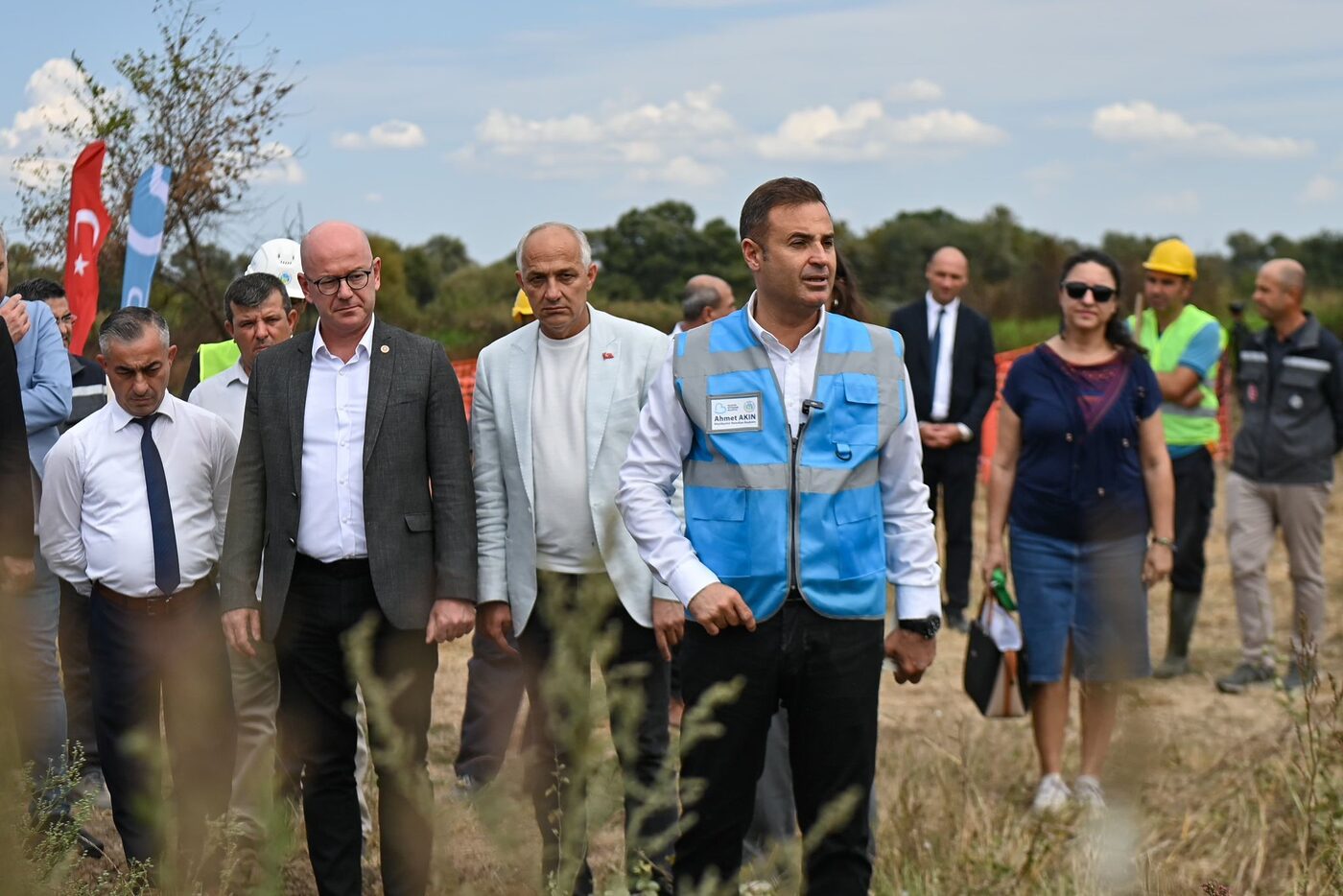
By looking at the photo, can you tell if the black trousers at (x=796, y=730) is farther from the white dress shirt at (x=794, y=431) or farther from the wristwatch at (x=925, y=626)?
the white dress shirt at (x=794, y=431)

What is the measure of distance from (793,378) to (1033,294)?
2272 centimetres

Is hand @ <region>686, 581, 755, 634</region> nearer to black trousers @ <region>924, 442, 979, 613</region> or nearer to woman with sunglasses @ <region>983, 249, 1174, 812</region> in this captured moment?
woman with sunglasses @ <region>983, 249, 1174, 812</region>

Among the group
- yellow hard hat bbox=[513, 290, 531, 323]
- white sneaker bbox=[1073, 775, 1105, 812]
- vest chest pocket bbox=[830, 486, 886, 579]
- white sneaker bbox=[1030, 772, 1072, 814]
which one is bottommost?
white sneaker bbox=[1030, 772, 1072, 814]

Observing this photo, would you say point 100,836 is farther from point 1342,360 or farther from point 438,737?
point 1342,360

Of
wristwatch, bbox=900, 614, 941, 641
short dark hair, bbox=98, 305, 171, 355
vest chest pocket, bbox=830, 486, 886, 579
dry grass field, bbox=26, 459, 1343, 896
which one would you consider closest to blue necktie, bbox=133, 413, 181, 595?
short dark hair, bbox=98, 305, 171, 355

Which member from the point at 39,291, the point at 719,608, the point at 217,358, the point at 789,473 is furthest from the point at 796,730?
the point at 39,291

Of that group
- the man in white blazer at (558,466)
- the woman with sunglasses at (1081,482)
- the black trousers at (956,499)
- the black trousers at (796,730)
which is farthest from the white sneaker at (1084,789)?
the black trousers at (956,499)

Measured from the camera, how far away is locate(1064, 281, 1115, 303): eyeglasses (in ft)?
17.1

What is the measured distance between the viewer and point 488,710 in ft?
18.9

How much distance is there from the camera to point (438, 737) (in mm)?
6578

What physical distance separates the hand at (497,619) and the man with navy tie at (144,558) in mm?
777

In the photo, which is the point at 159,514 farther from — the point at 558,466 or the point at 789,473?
the point at 789,473

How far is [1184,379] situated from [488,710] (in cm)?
374

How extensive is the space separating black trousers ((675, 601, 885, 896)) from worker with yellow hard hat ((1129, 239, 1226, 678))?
13.4 feet
